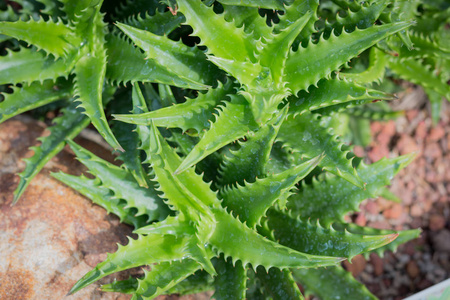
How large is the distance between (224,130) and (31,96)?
71 centimetres

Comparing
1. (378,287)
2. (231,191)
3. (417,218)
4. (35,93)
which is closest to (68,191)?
(35,93)

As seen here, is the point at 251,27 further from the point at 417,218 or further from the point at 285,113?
the point at 417,218

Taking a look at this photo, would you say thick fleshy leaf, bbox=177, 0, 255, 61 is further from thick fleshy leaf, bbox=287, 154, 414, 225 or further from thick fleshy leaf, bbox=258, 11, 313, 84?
thick fleshy leaf, bbox=287, 154, 414, 225

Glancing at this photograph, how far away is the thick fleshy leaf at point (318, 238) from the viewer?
1040mm

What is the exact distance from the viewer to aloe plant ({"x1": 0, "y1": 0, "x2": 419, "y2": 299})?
3.37 ft

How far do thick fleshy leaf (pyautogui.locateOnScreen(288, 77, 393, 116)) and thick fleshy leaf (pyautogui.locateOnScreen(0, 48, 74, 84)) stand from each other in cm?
69

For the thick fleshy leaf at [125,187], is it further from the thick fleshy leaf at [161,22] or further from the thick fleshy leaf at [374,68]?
the thick fleshy leaf at [374,68]

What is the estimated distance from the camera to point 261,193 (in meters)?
1.05

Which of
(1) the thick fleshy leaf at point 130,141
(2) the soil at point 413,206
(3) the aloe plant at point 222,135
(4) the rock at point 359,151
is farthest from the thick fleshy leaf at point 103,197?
(4) the rock at point 359,151

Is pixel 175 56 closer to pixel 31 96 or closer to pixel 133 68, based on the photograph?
pixel 133 68

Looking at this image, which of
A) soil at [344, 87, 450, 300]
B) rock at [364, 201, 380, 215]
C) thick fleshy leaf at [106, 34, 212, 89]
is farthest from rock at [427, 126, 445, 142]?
thick fleshy leaf at [106, 34, 212, 89]

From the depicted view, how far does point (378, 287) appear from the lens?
1.83m

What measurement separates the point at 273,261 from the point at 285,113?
1.19 feet

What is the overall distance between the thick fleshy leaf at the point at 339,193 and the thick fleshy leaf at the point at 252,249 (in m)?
0.31
